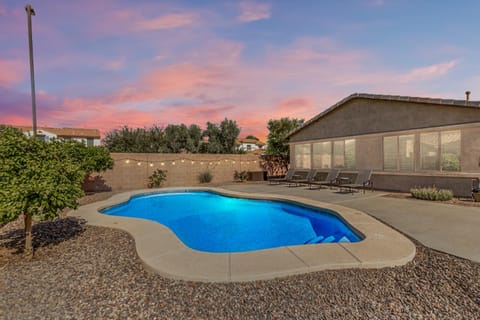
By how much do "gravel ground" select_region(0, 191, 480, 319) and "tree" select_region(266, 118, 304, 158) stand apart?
14.9 metres

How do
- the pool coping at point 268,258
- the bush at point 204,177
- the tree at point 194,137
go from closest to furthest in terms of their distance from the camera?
the pool coping at point 268,258
the bush at point 204,177
the tree at point 194,137

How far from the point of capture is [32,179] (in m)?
3.53

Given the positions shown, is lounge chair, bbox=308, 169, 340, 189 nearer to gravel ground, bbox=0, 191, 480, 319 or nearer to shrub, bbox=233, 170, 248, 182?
shrub, bbox=233, 170, 248, 182

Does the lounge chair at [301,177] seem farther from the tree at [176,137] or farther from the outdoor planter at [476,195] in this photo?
the tree at [176,137]

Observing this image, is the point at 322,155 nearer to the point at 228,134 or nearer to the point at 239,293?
the point at 239,293

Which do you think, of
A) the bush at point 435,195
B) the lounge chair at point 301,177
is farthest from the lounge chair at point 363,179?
the lounge chair at point 301,177

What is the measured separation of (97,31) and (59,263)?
362 inches

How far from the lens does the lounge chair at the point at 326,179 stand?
12242mm

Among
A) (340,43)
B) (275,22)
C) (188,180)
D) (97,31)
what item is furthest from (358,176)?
(97,31)

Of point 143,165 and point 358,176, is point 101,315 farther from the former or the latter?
point 143,165

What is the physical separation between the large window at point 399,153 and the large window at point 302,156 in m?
4.57

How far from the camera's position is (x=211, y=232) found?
20.3 feet

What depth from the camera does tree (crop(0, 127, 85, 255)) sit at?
10.9ft

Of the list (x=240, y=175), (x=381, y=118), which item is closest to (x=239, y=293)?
(x=381, y=118)
